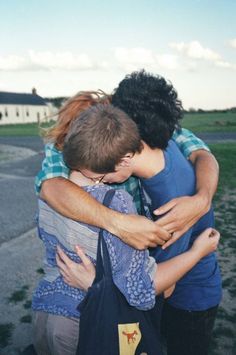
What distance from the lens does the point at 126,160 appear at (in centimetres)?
175

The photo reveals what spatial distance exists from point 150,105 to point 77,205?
0.58m

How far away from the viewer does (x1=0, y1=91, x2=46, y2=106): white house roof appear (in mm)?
85125

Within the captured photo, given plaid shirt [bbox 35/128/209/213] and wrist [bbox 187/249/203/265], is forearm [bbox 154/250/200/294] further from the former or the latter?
plaid shirt [bbox 35/128/209/213]

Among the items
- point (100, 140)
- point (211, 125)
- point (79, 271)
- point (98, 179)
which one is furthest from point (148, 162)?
point (211, 125)

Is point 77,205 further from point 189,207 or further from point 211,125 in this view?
point 211,125

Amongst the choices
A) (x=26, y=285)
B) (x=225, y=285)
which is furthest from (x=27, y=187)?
(x=225, y=285)

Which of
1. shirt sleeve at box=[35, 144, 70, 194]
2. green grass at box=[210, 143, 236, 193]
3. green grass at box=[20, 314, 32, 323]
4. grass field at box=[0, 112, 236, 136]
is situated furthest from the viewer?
grass field at box=[0, 112, 236, 136]

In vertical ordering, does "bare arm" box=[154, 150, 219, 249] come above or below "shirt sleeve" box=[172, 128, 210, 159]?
below

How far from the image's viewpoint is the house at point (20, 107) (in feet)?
271

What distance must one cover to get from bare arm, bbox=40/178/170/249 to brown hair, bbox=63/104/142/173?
17cm

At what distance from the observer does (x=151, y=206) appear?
203 cm

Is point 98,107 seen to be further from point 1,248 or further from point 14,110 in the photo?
point 14,110

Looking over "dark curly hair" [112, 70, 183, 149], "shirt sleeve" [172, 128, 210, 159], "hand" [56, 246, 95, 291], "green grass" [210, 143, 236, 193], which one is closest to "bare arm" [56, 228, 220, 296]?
"hand" [56, 246, 95, 291]

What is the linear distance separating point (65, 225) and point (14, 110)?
87.3 metres
